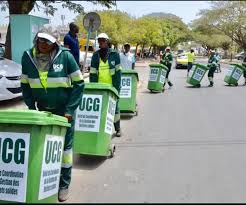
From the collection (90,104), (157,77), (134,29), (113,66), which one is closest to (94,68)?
(113,66)

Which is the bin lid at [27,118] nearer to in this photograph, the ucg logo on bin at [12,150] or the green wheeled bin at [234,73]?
the ucg logo on bin at [12,150]

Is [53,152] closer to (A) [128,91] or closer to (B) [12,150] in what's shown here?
(B) [12,150]

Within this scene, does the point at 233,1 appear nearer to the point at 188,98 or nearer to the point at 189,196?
the point at 188,98

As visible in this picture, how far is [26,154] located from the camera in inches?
207

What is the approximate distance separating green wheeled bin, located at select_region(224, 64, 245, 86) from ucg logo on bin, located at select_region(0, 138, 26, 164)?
1924 cm

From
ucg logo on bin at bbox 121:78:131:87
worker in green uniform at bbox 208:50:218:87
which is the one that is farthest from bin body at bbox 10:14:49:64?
worker in green uniform at bbox 208:50:218:87

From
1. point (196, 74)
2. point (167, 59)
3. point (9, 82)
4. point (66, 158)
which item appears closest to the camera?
point (66, 158)

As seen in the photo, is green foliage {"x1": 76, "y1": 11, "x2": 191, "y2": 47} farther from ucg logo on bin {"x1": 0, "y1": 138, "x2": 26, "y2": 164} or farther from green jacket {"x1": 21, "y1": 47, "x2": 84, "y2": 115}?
ucg logo on bin {"x1": 0, "y1": 138, "x2": 26, "y2": 164}

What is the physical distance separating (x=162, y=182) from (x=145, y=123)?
17.9ft

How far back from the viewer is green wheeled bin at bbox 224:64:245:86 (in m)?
23.5

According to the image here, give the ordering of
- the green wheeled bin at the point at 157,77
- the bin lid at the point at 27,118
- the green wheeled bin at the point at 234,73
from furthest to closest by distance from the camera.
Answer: the green wheeled bin at the point at 234,73
the green wheeled bin at the point at 157,77
the bin lid at the point at 27,118

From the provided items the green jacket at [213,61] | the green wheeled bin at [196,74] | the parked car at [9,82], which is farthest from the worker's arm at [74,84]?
the green jacket at [213,61]

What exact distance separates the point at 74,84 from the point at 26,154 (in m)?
1.17

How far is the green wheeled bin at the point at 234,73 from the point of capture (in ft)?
77.1
